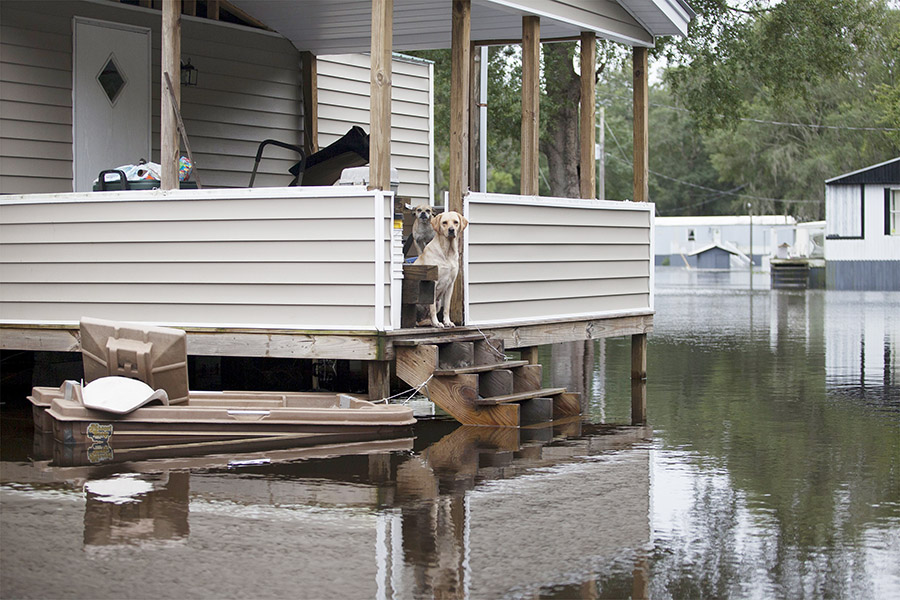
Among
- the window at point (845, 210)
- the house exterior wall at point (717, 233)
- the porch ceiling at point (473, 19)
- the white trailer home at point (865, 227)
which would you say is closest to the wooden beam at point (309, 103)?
the porch ceiling at point (473, 19)

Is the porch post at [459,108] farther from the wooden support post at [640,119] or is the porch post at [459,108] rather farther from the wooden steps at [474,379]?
the wooden support post at [640,119]

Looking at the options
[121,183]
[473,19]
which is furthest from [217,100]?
[473,19]

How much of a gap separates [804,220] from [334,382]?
60344mm

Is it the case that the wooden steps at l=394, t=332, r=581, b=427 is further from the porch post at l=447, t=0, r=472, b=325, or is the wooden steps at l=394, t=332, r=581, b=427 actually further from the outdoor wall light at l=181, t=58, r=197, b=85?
the outdoor wall light at l=181, t=58, r=197, b=85

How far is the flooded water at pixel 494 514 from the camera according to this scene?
5.16m

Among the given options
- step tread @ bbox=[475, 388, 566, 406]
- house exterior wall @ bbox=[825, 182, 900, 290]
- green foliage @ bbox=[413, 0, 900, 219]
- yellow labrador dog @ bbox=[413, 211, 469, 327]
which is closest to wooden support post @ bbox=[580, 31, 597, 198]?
yellow labrador dog @ bbox=[413, 211, 469, 327]

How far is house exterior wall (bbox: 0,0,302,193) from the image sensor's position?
11.7 meters

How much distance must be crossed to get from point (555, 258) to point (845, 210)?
28.8m

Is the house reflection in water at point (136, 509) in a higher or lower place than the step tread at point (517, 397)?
lower

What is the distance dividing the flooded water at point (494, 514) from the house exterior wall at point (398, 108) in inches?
223

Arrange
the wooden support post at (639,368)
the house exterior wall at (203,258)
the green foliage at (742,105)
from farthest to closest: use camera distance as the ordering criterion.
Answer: the green foliage at (742,105) → the wooden support post at (639,368) → the house exterior wall at (203,258)

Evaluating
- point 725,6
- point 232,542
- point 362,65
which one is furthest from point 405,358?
point 725,6

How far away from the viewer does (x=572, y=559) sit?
5559mm

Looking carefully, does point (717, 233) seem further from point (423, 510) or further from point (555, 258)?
point (423, 510)
